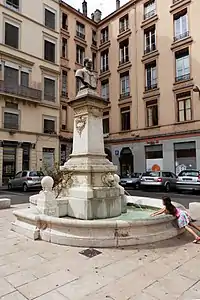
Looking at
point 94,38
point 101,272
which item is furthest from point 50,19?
point 101,272

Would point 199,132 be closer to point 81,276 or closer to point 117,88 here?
point 117,88

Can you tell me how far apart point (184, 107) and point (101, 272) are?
66.4ft

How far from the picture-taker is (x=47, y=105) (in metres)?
25.1

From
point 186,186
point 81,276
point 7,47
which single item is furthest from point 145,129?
point 81,276

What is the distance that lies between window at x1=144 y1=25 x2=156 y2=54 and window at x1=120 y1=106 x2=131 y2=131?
232 inches

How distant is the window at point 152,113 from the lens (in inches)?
938

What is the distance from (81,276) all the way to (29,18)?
84.7 ft

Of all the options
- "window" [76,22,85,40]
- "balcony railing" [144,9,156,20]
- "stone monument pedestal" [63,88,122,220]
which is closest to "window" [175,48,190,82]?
"balcony railing" [144,9,156,20]

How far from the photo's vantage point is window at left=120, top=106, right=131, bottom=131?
2612 cm

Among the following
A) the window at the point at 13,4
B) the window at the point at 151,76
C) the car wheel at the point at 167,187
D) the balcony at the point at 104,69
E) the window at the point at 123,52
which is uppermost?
the window at the point at 13,4

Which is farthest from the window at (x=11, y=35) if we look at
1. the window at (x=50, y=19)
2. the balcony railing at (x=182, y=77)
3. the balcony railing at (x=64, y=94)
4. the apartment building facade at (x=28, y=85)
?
the balcony railing at (x=182, y=77)

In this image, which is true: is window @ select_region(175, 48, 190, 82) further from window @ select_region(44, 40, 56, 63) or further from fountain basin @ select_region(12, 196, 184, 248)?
fountain basin @ select_region(12, 196, 184, 248)

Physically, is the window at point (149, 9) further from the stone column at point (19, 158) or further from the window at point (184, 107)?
the stone column at point (19, 158)

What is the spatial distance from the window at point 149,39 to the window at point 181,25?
234 cm
